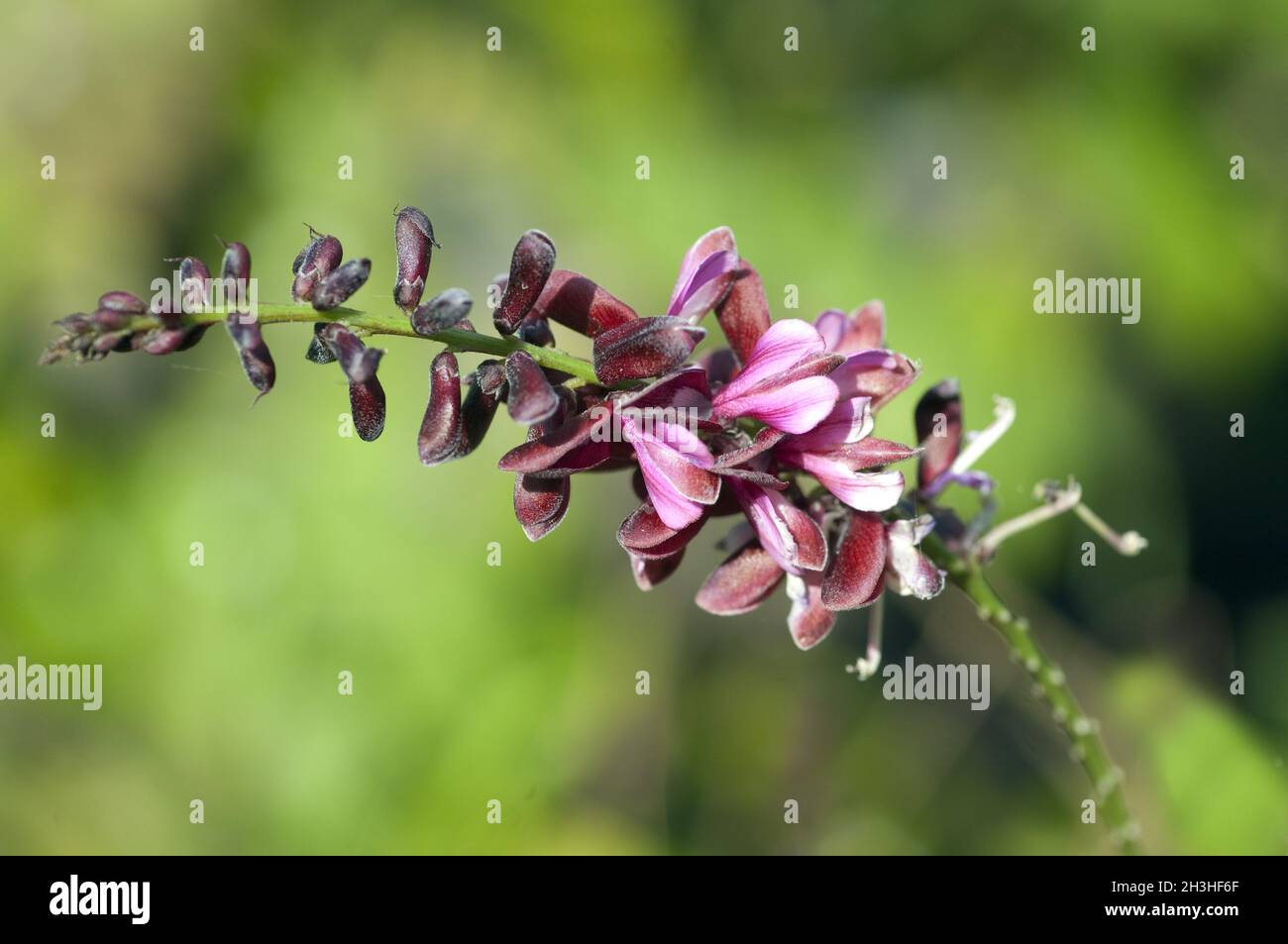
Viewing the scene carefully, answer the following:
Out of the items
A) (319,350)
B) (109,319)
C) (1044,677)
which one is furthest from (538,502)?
(1044,677)

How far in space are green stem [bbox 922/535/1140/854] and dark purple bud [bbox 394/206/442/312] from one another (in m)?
1.04

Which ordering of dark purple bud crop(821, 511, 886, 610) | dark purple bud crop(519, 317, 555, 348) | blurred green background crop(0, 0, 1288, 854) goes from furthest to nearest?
1. blurred green background crop(0, 0, 1288, 854)
2. dark purple bud crop(519, 317, 555, 348)
3. dark purple bud crop(821, 511, 886, 610)

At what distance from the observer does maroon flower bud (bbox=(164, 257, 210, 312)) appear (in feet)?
5.37

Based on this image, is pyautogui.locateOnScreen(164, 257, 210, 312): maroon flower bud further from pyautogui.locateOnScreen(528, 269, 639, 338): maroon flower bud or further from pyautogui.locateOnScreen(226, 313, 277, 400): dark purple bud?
pyautogui.locateOnScreen(528, 269, 639, 338): maroon flower bud

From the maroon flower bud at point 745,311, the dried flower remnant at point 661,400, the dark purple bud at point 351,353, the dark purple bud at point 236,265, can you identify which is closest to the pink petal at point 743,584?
the dried flower remnant at point 661,400

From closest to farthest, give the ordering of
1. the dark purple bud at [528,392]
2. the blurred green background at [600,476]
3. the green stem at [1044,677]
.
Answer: the dark purple bud at [528,392] → the green stem at [1044,677] → the blurred green background at [600,476]

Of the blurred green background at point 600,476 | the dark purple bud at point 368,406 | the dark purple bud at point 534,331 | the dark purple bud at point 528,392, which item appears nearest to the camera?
the dark purple bud at point 528,392

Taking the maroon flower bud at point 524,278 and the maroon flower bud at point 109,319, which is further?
the maroon flower bud at point 524,278

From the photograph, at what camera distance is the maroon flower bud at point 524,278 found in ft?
5.64

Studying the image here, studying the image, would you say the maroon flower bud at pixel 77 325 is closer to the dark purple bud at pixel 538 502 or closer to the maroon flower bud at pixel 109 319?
Result: the maroon flower bud at pixel 109 319

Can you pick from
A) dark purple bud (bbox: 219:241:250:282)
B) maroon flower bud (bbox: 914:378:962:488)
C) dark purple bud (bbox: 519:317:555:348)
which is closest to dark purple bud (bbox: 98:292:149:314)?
dark purple bud (bbox: 219:241:250:282)

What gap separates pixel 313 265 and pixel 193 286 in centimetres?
19

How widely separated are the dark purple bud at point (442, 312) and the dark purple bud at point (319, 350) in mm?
168

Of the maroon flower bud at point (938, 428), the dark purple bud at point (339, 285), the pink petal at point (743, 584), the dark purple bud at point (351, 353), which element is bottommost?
the pink petal at point (743, 584)
